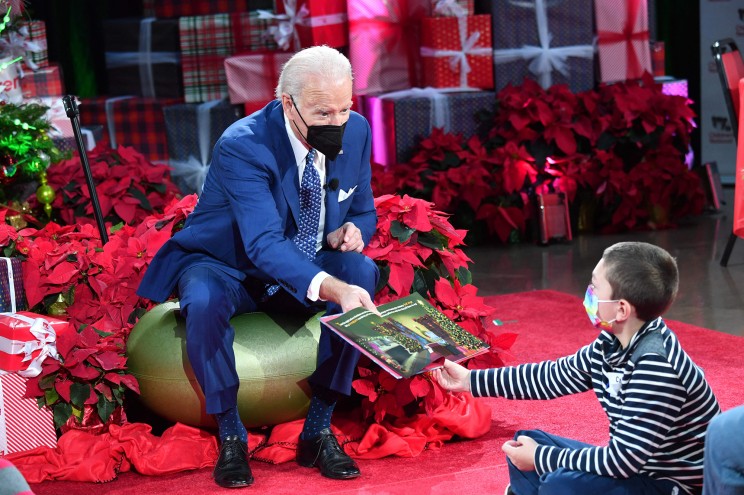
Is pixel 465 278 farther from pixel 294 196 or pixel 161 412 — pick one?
pixel 161 412

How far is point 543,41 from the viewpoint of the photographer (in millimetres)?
6574

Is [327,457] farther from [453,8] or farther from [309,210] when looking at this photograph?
[453,8]

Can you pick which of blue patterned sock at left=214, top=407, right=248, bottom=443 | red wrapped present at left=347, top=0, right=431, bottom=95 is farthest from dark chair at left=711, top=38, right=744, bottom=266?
blue patterned sock at left=214, top=407, right=248, bottom=443

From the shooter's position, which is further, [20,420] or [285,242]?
[20,420]

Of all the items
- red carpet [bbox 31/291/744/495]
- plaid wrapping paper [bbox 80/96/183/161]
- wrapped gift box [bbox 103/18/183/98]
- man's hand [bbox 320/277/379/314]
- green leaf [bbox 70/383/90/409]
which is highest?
wrapped gift box [bbox 103/18/183/98]

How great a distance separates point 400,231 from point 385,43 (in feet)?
11.0

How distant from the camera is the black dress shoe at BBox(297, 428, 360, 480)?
113 inches

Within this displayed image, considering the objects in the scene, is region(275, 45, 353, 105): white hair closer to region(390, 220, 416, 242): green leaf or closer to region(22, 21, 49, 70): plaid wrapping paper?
region(390, 220, 416, 242): green leaf

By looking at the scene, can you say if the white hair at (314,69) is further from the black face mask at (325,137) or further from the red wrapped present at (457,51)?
the red wrapped present at (457,51)

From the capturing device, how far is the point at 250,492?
2793mm

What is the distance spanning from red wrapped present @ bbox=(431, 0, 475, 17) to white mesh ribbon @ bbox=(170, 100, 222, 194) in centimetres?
141

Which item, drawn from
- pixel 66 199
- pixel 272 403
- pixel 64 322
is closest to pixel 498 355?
pixel 272 403

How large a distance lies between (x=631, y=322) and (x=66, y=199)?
3668mm

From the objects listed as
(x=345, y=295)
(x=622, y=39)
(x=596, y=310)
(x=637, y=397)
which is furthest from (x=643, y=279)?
(x=622, y=39)
